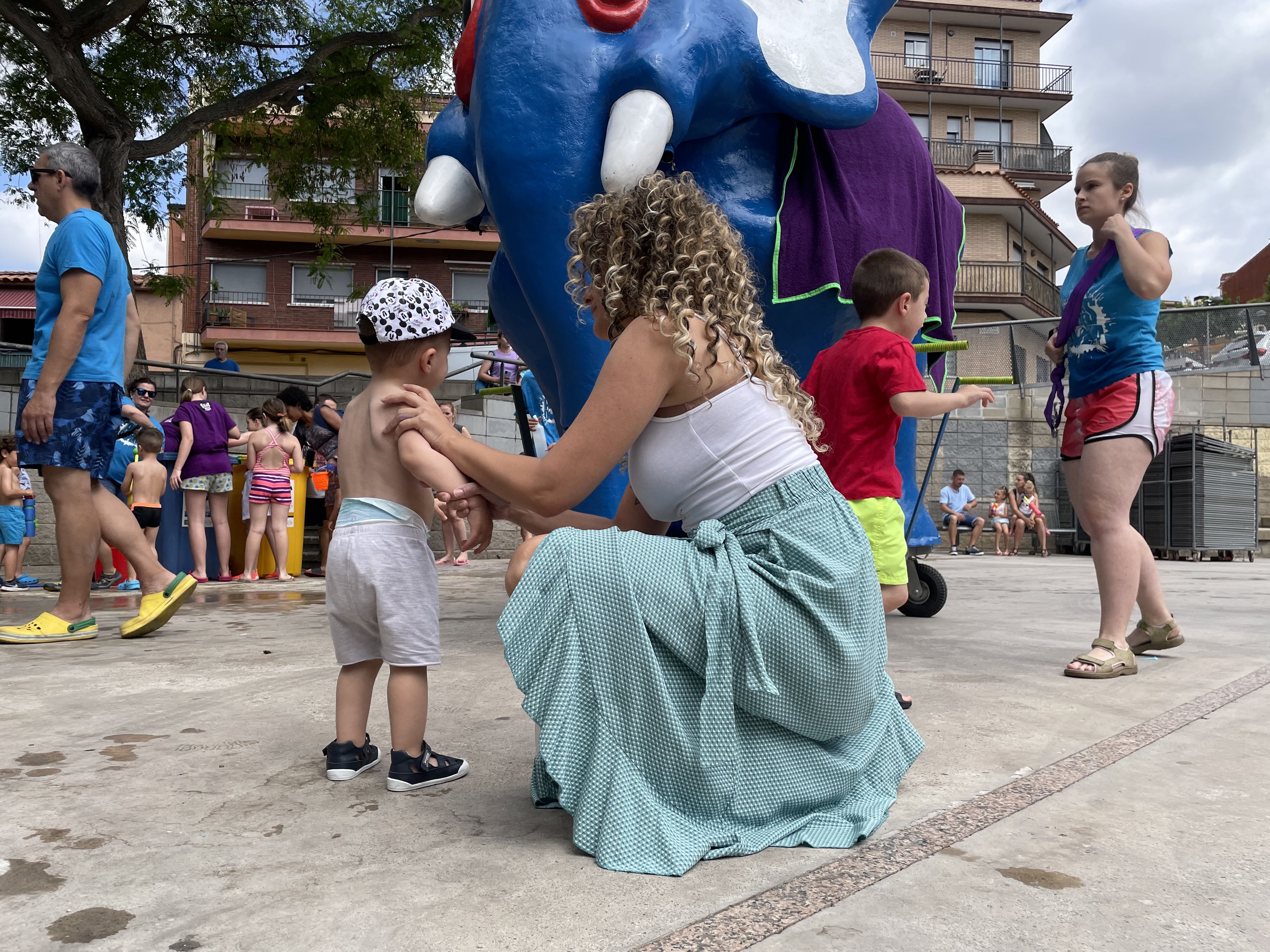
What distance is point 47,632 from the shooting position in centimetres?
429

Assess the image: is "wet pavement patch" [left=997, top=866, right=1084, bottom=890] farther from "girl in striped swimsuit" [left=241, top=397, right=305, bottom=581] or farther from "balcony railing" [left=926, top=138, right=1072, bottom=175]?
"balcony railing" [left=926, top=138, right=1072, bottom=175]

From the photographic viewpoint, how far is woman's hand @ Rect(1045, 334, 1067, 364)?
3.90m

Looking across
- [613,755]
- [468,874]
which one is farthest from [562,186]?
[468,874]

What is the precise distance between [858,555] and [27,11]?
11.0 metres

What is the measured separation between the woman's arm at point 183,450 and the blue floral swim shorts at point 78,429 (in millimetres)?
3330

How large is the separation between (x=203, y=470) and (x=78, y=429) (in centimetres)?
362

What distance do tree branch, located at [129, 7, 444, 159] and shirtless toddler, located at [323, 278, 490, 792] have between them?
943 centimetres

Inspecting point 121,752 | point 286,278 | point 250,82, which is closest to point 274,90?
point 250,82

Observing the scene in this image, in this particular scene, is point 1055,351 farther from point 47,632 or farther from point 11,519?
point 11,519

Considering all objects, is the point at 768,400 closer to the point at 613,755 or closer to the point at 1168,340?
the point at 613,755

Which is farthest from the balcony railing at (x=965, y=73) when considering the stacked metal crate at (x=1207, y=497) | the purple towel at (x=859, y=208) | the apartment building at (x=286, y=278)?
the purple towel at (x=859, y=208)

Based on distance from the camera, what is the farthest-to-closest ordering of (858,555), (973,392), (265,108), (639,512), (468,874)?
(265,108), (973,392), (639,512), (858,555), (468,874)

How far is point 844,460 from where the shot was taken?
3.04 meters

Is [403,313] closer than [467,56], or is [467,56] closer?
[403,313]
